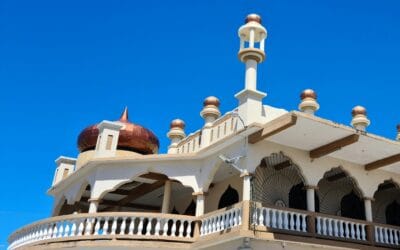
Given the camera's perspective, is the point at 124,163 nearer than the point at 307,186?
No

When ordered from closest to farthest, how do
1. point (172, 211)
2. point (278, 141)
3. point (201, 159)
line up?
point (278, 141) → point (201, 159) → point (172, 211)

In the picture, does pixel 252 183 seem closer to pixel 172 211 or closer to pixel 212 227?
pixel 212 227

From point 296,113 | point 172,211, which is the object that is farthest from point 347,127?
point 172,211

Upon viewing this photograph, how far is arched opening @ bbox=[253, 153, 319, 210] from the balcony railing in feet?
4.22

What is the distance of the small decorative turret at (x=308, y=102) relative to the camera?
1429cm

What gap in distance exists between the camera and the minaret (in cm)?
1291

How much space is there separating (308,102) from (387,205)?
522 centimetres

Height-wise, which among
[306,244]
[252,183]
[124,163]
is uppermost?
[124,163]

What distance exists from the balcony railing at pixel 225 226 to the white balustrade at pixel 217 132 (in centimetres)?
211

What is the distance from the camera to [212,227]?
1306 cm

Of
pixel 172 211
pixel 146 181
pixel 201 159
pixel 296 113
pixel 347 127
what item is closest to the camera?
pixel 296 113

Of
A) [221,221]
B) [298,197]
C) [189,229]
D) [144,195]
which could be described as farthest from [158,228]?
[144,195]

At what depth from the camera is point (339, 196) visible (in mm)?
16172

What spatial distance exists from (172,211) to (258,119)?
6.87m
